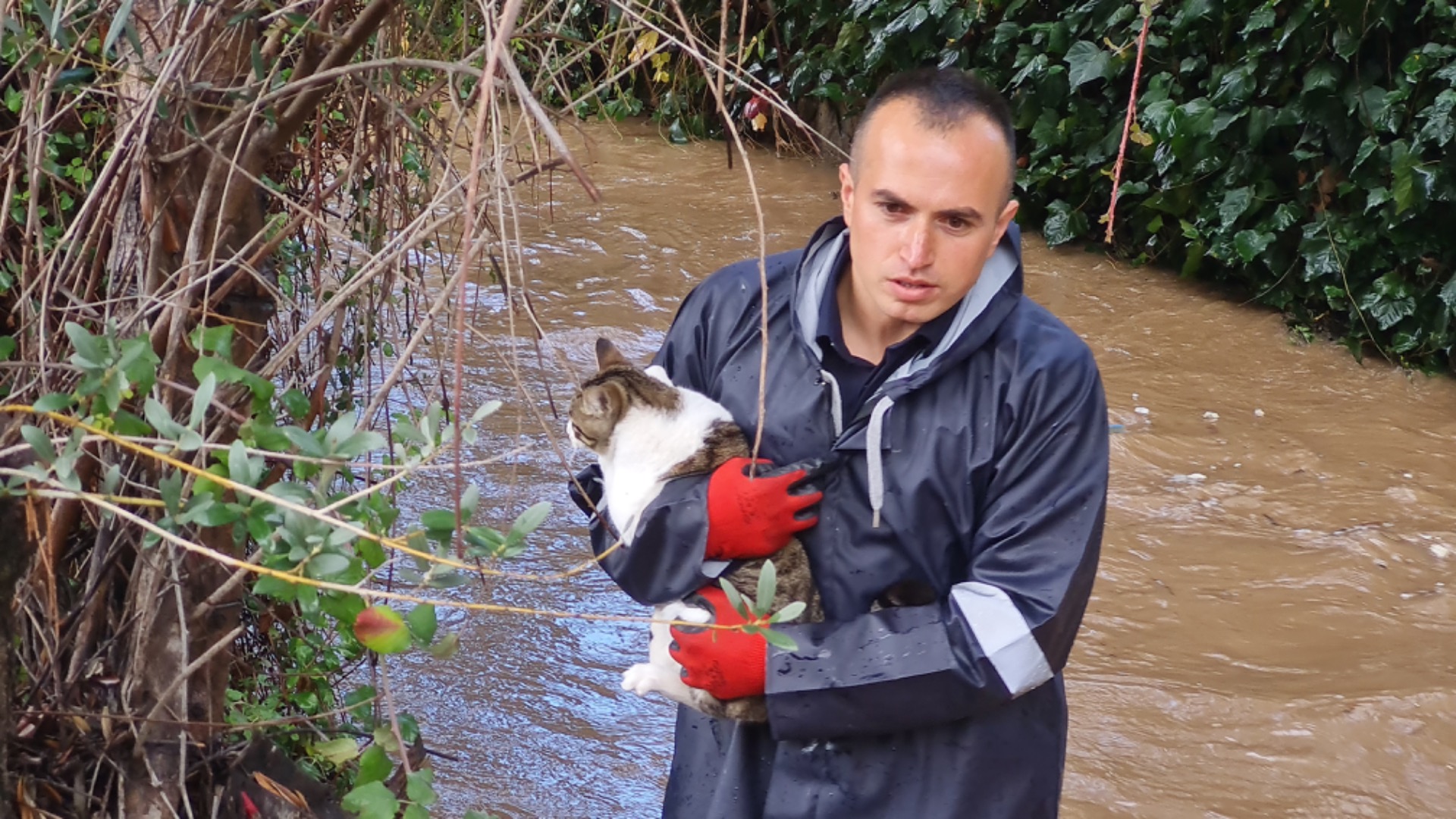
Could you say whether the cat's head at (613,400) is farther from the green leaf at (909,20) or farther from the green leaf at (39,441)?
the green leaf at (909,20)

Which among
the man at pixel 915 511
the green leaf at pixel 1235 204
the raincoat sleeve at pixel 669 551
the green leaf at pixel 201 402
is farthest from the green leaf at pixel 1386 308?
the green leaf at pixel 201 402

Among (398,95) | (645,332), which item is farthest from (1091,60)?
(398,95)

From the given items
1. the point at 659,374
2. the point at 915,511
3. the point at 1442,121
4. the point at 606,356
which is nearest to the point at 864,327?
the point at 915,511

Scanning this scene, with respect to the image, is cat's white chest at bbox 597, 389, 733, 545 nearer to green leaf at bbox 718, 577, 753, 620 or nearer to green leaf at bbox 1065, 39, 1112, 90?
green leaf at bbox 718, 577, 753, 620

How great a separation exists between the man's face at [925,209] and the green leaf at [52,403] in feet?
4.06

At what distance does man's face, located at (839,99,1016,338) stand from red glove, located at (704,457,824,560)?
351mm

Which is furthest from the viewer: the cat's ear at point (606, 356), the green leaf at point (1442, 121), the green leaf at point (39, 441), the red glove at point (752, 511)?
the green leaf at point (1442, 121)

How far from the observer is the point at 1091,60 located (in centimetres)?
753

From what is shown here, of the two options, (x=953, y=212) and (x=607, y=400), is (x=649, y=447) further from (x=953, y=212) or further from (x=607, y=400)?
(x=953, y=212)

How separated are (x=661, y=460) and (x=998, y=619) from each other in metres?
0.74

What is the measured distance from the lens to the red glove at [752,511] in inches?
85.1

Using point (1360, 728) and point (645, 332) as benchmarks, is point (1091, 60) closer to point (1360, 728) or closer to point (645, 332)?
point (645, 332)

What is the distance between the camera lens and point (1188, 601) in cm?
468

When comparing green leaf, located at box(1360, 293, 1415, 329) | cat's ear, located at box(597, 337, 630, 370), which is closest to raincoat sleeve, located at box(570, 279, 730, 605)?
cat's ear, located at box(597, 337, 630, 370)
